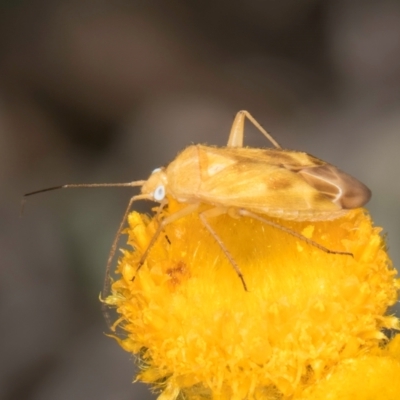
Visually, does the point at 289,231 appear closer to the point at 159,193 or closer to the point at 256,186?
the point at 256,186

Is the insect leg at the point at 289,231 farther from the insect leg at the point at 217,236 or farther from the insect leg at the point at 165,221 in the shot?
the insect leg at the point at 165,221

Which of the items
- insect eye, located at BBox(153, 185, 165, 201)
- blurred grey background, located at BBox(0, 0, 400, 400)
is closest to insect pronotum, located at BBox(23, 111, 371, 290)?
insect eye, located at BBox(153, 185, 165, 201)

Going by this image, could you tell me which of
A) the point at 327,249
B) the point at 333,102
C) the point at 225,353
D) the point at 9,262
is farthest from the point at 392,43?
the point at 225,353

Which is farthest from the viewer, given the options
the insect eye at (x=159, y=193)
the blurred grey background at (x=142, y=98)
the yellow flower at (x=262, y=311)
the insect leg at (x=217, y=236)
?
the blurred grey background at (x=142, y=98)

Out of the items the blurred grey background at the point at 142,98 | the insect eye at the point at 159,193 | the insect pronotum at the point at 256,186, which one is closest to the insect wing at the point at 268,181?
the insect pronotum at the point at 256,186

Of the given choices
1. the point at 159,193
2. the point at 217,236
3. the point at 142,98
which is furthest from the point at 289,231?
the point at 142,98

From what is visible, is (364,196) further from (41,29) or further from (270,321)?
(41,29)
